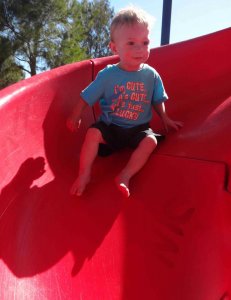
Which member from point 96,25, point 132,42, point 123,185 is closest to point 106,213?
point 123,185

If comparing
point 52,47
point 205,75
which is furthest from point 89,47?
point 205,75

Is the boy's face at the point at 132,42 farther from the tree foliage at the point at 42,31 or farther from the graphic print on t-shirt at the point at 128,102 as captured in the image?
the tree foliage at the point at 42,31

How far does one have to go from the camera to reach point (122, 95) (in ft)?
4.73

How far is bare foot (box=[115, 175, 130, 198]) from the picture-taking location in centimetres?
112

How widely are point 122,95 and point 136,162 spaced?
32 centimetres

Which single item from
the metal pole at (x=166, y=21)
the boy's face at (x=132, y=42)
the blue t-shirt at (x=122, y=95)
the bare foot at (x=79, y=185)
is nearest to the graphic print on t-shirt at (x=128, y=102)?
the blue t-shirt at (x=122, y=95)

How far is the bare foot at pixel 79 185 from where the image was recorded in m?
1.20

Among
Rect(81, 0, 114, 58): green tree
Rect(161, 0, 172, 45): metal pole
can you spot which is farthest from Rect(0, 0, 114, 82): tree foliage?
Rect(161, 0, 172, 45): metal pole

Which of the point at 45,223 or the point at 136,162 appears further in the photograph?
the point at 136,162

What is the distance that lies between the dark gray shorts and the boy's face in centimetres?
26

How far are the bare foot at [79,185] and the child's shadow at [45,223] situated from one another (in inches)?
0.9

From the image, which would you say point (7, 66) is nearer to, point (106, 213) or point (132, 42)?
point (132, 42)

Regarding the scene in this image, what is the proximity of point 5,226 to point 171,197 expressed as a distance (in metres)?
0.47

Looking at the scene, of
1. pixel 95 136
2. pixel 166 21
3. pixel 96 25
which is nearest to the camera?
pixel 95 136
